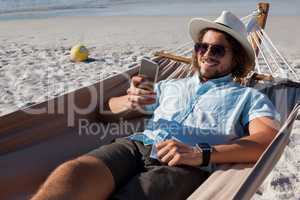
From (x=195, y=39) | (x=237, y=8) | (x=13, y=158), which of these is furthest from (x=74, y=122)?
(x=237, y=8)

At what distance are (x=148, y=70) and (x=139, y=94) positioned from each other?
4.1 inches

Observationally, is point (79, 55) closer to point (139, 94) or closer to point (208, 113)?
point (139, 94)

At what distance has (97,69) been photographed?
4992 millimetres

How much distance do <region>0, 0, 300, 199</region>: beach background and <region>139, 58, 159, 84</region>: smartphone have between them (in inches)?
32.2

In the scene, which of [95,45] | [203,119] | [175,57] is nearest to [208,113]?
[203,119]

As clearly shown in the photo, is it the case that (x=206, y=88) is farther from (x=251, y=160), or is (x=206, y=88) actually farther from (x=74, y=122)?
(x=74, y=122)

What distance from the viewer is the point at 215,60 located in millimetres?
1886

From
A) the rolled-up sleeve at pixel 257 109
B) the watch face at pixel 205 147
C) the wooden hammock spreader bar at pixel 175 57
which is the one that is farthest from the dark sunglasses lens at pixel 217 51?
the wooden hammock spreader bar at pixel 175 57

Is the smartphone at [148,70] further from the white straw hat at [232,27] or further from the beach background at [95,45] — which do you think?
the beach background at [95,45]

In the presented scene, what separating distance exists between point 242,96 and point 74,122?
87 cm

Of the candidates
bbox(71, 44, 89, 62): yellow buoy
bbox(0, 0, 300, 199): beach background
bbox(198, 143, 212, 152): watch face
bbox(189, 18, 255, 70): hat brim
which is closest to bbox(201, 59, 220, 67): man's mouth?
bbox(189, 18, 255, 70): hat brim

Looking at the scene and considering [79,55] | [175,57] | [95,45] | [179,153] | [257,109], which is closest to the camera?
[179,153]

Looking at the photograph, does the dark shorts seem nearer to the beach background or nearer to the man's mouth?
the man's mouth

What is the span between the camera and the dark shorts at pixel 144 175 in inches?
61.2
